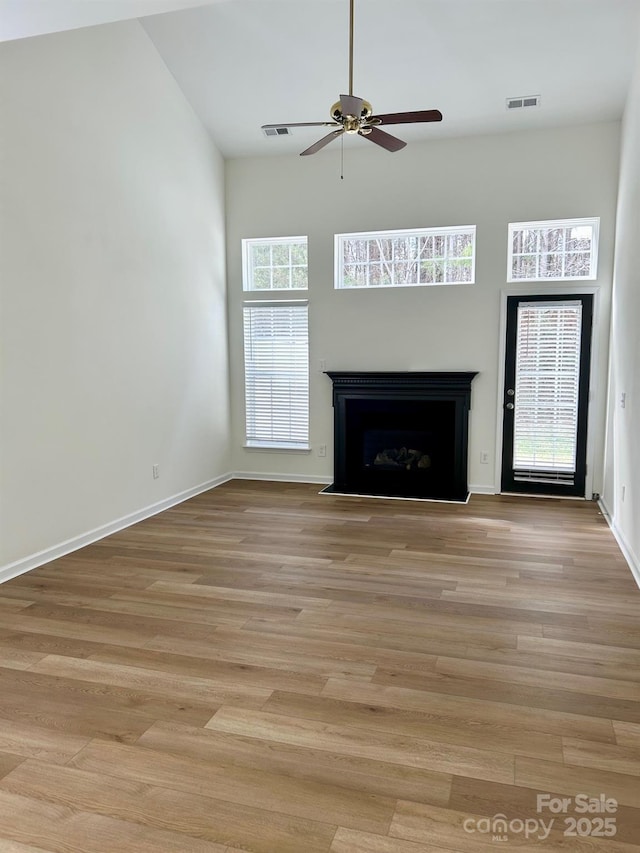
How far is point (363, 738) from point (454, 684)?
54 cm

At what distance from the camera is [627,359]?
15.6ft

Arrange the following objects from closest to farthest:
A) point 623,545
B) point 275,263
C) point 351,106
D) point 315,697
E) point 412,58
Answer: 1. point 315,697
2. point 351,106
3. point 623,545
4. point 412,58
5. point 275,263

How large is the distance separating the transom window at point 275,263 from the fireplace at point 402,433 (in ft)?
3.97

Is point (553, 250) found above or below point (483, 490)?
above

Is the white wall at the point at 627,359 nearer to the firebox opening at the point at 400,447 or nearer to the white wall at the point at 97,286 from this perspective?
the firebox opening at the point at 400,447

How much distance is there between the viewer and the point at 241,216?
22.2 feet

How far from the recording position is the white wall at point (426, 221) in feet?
18.9

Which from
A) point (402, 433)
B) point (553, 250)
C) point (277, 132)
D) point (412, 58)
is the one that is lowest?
point (402, 433)

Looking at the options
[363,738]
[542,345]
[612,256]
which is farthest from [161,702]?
[612,256]

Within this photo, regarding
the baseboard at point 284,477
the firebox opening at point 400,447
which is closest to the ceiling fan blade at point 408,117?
the firebox opening at point 400,447

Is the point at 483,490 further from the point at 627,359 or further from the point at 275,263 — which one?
the point at 275,263

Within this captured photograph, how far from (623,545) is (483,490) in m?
1.96

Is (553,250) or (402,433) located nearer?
(553,250)

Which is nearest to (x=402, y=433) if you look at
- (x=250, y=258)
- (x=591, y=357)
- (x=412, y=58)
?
(x=591, y=357)
